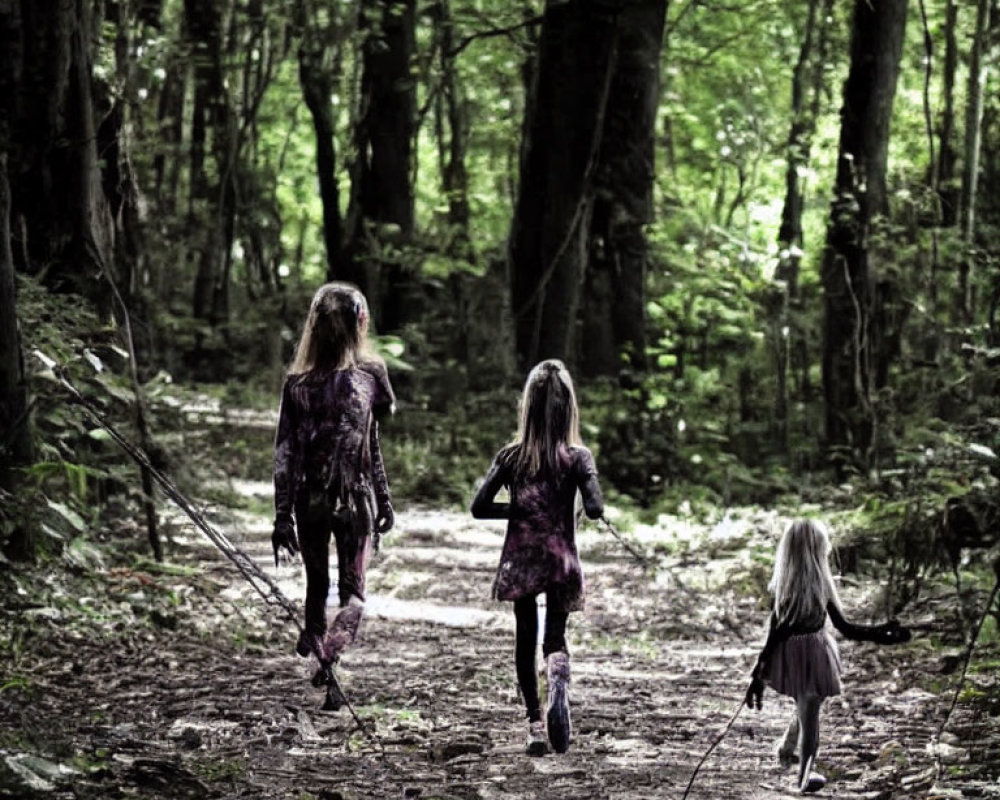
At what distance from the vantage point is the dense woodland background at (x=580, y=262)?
9.20 m

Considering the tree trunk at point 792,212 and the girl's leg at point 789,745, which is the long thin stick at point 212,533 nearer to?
the girl's leg at point 789,745

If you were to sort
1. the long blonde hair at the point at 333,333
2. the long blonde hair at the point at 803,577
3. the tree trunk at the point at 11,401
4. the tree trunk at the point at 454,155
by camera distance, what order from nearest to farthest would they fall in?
the long blonde hair at the point at 803,577
the long blonde hair at the point at 333,333
the tree trunk at the point at 11,401
the tree trunk at the point at 454,155

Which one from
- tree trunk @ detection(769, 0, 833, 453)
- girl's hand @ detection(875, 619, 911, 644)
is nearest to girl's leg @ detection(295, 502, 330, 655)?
girl's hand @ detection(875, 619, 911, 644)

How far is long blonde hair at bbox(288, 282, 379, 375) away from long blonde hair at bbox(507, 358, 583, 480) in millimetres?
1058

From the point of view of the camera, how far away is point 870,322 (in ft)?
52.2

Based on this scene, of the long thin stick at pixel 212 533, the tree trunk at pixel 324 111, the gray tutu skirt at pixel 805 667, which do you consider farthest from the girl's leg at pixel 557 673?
the tree trunk at pixel 324 111

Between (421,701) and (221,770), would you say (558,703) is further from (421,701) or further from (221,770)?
(221,770)

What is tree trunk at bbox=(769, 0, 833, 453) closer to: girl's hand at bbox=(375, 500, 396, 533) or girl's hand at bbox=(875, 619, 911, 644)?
girl's hand at bbox=(375, 500, 396, 533)

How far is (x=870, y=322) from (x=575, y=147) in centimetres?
398

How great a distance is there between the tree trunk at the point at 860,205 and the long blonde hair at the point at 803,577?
32.9ft

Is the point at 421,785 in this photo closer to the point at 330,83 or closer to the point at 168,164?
the point at 330,83

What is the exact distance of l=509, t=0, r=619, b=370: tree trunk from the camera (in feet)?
52.2

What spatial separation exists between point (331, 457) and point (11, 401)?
1.86 metres

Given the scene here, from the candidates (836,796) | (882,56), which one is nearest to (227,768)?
(836,796)
